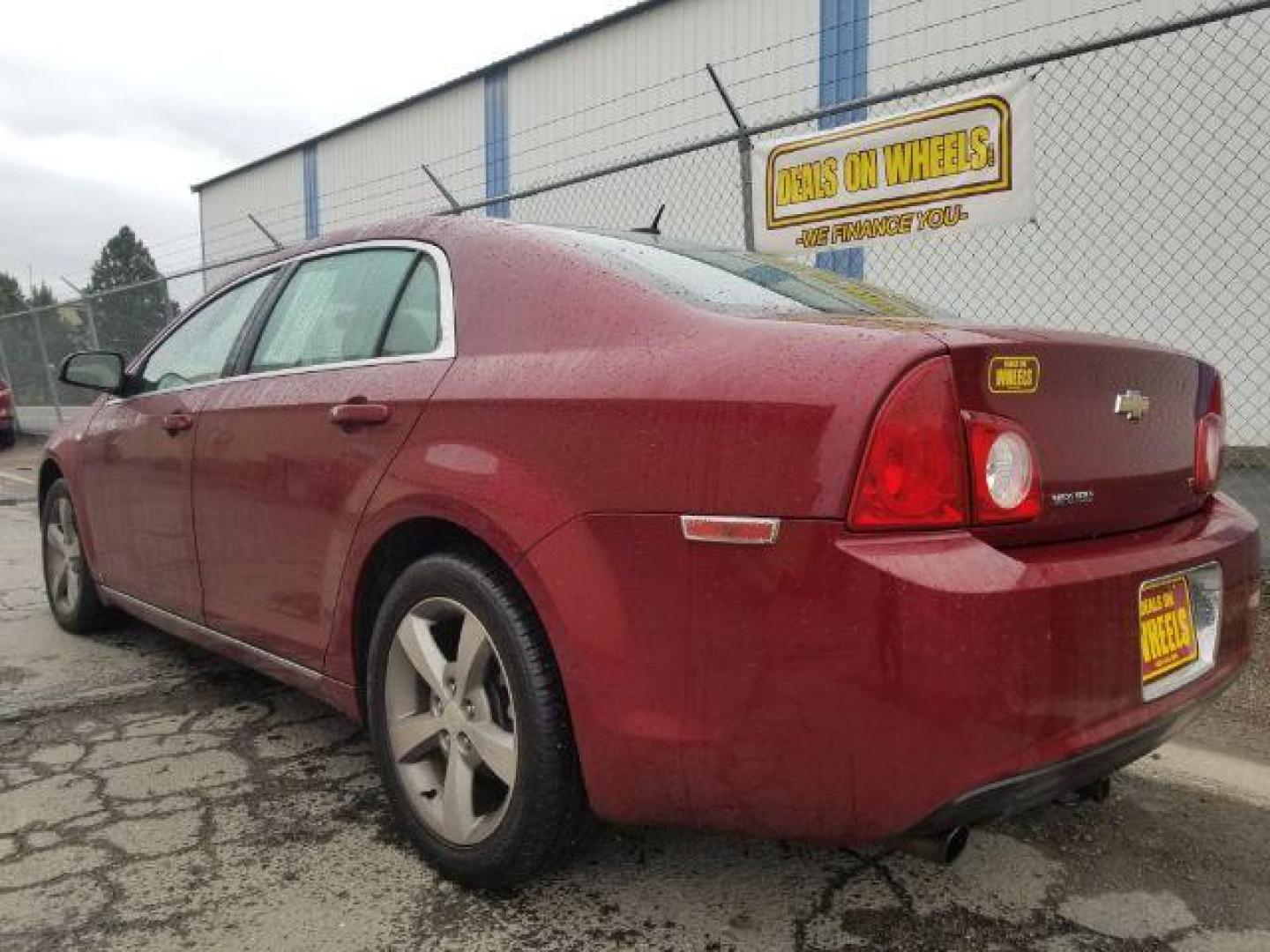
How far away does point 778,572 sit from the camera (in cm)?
161

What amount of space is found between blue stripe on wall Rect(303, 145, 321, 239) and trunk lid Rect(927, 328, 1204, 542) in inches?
791

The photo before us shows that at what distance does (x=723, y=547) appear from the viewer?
5.45ft

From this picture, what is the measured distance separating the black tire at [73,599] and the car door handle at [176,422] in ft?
3.50

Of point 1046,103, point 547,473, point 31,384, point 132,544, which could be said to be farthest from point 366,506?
point 31,384

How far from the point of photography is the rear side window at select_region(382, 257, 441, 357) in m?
2.34

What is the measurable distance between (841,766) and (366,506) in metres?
1.23

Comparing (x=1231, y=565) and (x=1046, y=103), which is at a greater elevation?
(x=1046, y=103)

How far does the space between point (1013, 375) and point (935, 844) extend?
0.79 m

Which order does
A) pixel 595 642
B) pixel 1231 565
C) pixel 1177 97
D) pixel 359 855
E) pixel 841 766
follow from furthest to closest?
pixel 1177 97
pixel 359 855
pixel 1231 565
pixel 595 642
pixel 841 766

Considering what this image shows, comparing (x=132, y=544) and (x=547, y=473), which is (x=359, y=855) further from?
(x=132, y=544)

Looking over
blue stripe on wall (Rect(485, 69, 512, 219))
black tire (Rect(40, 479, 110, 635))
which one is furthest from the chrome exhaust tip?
blue stripe on wall (Rect(485, 69, 512, 219))

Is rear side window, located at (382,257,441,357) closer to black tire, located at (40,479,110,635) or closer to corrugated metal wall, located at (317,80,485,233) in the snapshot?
black tire, located at (40,479,110,635)

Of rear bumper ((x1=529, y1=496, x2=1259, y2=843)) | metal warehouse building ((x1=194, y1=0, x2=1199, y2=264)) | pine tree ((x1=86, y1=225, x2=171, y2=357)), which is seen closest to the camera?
rear bumper ((x1=529, y1=496, x2=1259, y2=843))

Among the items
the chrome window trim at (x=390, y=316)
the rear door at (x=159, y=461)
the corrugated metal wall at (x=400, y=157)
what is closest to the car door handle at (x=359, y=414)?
the chrome window trim at (x=390, y=316)
